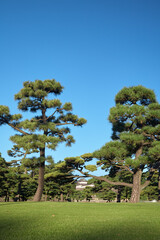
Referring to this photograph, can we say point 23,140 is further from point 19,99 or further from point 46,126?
point 19,99

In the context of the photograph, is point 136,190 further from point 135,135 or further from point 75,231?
point 75,231

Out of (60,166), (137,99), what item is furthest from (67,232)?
(60,166)

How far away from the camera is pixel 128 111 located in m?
10.9

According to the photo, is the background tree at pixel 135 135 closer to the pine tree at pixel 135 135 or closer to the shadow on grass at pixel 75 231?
the pine tree at pixel 135 135

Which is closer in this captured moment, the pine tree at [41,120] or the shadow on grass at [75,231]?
the shadow on grass at [75,231]

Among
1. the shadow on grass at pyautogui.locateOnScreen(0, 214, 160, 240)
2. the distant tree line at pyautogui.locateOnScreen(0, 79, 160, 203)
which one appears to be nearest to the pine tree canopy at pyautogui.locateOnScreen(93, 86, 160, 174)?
the distant tree line at pyautogui.locateOnScreen(0, 79, 160, 203)

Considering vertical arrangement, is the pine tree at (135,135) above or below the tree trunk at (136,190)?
above

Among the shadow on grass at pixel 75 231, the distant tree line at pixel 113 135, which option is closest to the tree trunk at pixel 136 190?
the distant tree line at pixel 113 135

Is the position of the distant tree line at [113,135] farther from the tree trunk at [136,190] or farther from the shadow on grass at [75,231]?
the shadow on grass at [75,231]

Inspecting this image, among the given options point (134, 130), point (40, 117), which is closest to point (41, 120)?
point (40, 117)

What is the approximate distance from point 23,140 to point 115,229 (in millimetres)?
9427

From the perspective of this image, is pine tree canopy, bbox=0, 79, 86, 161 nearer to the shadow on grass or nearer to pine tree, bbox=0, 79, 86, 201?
pine tree, bbox=0, 79, 86, 201

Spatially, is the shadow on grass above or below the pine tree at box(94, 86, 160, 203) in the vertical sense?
below

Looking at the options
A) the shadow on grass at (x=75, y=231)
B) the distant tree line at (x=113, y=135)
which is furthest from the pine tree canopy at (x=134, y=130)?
the shadow on grass at (x=75, y=231)
